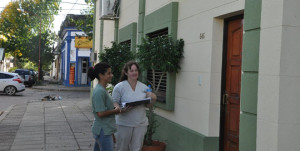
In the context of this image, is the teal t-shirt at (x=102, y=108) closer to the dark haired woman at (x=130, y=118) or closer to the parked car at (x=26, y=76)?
the dark haired woman at (x=130, y=118)

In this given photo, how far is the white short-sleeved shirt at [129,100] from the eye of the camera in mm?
4770

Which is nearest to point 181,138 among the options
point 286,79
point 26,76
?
point 286,79

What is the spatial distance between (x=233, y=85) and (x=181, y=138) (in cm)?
165

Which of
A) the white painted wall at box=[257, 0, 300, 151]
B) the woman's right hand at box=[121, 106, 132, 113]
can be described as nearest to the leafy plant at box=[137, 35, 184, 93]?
the woman's right hand at box=[121, 106, 132, 113]

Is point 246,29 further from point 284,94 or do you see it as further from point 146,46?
point 146,46

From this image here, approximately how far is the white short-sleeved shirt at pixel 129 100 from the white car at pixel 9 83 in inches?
717

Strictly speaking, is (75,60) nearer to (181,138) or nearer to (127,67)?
(181,138)

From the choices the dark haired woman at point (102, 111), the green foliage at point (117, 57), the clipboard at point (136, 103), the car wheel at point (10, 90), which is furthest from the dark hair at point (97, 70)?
the car wheel at point (10, 90)

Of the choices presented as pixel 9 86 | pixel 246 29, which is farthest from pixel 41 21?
pixel 246 29

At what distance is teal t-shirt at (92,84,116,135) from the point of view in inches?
164

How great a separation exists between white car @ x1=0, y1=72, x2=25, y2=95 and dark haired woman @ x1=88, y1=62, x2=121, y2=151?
18.5m

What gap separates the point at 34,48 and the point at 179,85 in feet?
111

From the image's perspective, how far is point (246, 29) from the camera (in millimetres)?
4152

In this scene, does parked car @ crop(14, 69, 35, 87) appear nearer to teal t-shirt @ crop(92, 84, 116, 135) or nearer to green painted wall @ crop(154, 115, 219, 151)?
green painted wall @ crop(154, 115, 219, 151)
